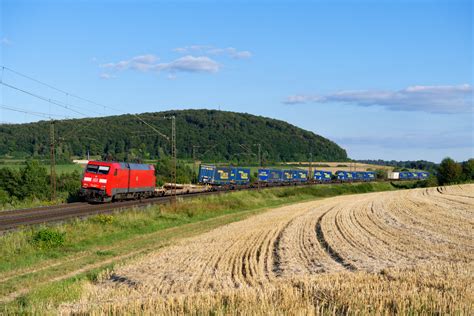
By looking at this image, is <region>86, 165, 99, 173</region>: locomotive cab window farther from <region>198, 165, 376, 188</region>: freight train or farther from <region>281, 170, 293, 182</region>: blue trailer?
<region>281, 170, 293, 182</region>: blue trailer

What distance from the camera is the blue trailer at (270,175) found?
9875 cm

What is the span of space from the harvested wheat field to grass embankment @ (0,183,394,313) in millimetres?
1316

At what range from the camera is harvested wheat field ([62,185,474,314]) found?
1126 cm

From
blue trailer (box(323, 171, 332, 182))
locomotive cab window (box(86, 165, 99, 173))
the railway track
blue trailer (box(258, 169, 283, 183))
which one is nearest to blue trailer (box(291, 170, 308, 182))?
blue trailer (box(258, 169, 283, 183))

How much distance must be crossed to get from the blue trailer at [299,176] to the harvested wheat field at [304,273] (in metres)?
77.7

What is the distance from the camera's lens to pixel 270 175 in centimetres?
10156

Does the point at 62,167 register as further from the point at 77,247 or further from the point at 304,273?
the point at 304,273

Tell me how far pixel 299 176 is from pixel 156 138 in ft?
108

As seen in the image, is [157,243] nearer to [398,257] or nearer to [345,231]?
[345,231]

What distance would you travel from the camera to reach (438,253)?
21.0 meters

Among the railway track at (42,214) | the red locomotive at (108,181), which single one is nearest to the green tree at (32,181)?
the red locomotive at (108,181)

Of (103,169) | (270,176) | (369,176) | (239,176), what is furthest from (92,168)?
(369,176)

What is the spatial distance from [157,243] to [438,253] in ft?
46.4

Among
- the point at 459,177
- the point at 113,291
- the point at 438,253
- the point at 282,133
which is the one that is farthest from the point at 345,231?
the point at 282,133
